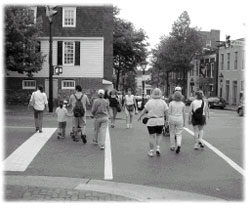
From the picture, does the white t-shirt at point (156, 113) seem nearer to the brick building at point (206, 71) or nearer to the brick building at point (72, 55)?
the brick building at point (72, 55)

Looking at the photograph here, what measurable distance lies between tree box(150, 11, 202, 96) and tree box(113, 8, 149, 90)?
386 cm

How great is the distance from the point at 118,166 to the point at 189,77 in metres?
59.5

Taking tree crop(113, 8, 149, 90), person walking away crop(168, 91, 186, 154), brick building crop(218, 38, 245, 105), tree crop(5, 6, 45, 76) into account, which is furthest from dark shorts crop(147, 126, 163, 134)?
tree crop(113, 8, 149, 90)

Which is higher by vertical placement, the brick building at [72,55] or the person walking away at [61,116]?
the brick building at [72,55]

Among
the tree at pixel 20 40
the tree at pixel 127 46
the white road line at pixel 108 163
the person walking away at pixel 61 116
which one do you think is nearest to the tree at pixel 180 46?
the tree at pixel 127 46

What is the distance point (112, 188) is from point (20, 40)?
22.4 m

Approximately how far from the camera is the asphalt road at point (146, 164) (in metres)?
7.43

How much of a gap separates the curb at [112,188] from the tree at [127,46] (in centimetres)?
4546

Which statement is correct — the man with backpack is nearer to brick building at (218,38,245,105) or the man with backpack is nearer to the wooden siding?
the wooden siding

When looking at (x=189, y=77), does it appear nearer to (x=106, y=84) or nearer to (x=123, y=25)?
(x=123, y=25)

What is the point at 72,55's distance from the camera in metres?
34.3

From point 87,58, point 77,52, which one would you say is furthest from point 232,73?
point 77,52

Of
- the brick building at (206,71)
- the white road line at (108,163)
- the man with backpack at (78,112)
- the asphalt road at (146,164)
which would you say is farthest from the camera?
the brick building at (206,71)

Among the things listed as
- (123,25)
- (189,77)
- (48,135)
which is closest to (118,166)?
(48,135)
